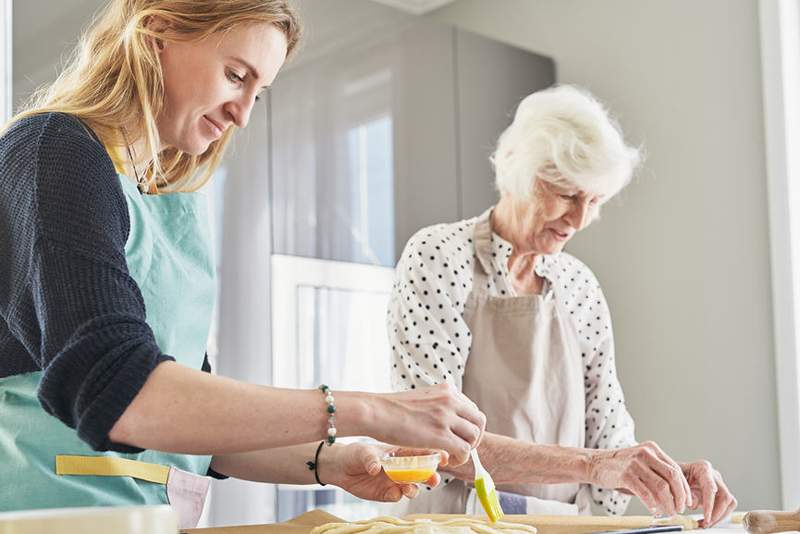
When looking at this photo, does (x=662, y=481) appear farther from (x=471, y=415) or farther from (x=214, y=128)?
(x=214, y=128)

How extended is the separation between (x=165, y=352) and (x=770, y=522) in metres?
0.80

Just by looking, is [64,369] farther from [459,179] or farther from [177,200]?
[459,179]

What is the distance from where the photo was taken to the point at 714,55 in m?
2.66

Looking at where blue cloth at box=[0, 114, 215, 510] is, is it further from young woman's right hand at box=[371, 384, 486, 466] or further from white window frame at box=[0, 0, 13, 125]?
white window frame at box=[0, 0, 13, 125]

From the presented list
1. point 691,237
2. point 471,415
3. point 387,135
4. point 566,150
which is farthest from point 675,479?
point 387,135

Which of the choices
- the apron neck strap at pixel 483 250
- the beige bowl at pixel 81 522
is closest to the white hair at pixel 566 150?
the apron neck strap at pixel 483 250

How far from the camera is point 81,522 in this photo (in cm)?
60

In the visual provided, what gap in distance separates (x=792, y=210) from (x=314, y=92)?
48.1 inches

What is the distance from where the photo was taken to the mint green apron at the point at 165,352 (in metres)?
1.13

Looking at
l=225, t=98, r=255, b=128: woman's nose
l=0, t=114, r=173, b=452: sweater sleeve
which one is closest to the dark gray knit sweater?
l=0, t=114, r=173, b=452: sweater sleeve

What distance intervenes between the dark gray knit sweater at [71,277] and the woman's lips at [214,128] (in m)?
0.21

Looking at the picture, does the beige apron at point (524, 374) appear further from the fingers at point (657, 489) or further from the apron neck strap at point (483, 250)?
the fingers at point (657, 489)

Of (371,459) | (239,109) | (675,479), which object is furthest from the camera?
(675,479)

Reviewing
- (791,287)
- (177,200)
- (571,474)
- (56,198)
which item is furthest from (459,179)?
(56,198)
